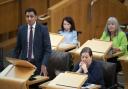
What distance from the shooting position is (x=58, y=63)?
6.48m

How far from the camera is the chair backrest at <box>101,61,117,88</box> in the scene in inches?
235

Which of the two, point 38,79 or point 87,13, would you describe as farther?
point 87,13

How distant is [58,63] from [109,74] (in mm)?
900

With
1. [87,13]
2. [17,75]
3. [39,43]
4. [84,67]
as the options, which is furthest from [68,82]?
[87,13]

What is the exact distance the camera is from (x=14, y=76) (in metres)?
5.73

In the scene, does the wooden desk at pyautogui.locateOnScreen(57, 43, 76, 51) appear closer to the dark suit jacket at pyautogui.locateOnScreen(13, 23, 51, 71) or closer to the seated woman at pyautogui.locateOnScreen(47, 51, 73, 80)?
the seated woman at pyautogui.locateOnScreen(47, 51, 73, 80)

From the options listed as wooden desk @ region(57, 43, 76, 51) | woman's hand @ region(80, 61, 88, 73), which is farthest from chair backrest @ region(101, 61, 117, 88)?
wooden desk @ region(57, 43, 76, 51)

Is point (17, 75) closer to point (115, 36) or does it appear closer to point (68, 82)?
point (68, 82)

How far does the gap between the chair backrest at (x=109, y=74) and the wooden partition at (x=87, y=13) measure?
3554mm

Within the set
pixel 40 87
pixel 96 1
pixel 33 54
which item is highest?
pixel 96 1

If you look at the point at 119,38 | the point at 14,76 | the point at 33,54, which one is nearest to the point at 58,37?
the point at 119,38

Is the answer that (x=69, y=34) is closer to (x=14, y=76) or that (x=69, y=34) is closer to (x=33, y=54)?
(x=33, y=54)

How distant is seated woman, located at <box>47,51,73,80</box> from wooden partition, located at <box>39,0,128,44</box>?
2.89 metres

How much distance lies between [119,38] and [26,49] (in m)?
2.04
